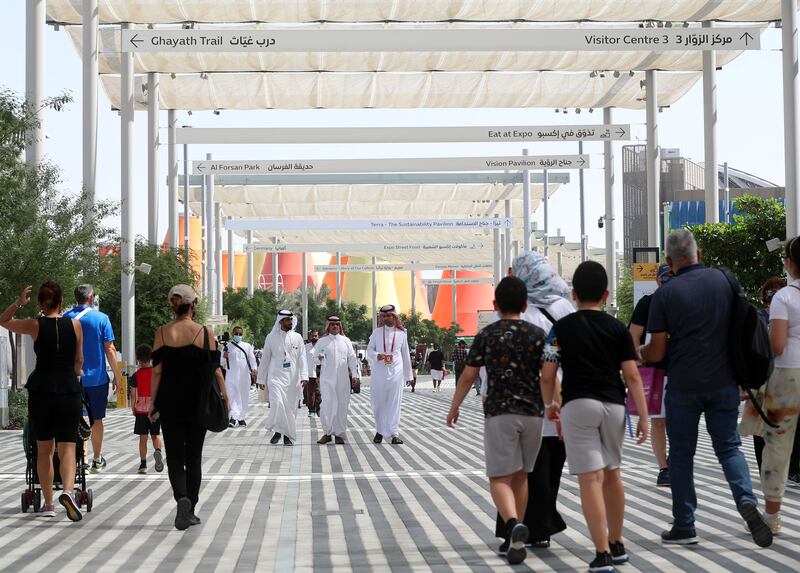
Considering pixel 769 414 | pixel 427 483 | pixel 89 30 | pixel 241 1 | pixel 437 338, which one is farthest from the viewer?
pixel 437 338

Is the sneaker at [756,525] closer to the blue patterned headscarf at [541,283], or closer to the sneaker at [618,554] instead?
the sneaker at [618,554]

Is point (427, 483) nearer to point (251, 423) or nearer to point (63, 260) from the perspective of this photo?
point (63, 260)

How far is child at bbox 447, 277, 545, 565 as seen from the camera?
791 centimetres

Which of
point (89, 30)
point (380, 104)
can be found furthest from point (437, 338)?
point (89, 30)

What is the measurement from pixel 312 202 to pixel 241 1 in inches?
1622

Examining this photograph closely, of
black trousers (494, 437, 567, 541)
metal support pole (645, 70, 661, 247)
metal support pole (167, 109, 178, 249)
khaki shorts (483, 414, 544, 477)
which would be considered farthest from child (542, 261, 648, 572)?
metal support pole (167, 109, 178, 249)

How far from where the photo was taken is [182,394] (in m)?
9.79

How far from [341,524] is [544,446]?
1.84 meters

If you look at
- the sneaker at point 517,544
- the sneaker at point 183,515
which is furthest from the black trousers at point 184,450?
the sneaker at point 517,544

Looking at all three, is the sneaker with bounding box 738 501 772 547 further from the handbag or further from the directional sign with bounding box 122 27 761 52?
the directional sign with bounding box 122 27 761 52

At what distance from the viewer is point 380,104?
45.1 m

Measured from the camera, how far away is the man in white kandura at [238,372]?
2483cm

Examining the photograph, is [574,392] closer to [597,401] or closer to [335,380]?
[597,401]

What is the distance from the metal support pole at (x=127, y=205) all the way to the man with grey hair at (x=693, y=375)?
2433cm
